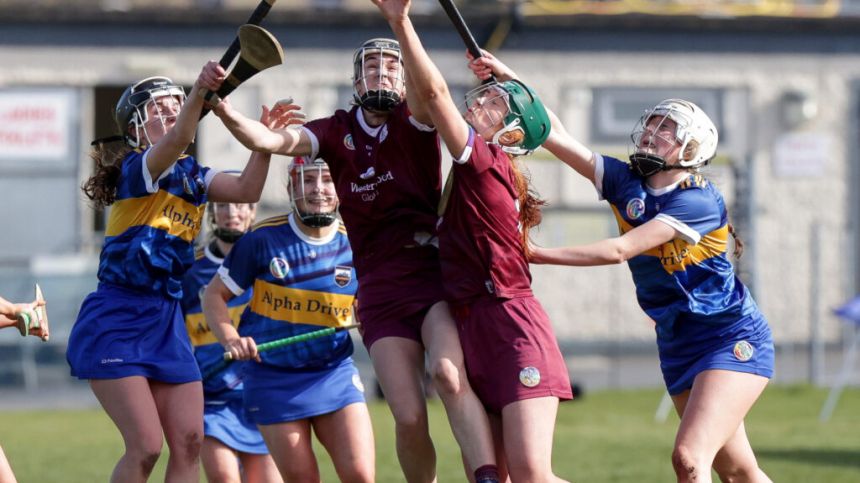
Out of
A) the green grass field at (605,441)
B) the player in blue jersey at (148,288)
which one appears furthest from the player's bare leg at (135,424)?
the green grass field at (605,441)

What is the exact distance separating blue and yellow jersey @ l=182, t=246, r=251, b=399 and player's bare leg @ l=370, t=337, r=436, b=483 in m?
1.94

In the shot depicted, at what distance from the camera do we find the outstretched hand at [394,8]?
18.7 ft

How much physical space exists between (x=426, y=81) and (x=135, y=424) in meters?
1.96

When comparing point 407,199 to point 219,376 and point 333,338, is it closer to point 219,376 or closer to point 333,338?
point 333,338

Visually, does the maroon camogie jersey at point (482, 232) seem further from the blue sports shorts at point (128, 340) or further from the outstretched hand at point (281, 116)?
the blue sports shorts at point (128, 340)

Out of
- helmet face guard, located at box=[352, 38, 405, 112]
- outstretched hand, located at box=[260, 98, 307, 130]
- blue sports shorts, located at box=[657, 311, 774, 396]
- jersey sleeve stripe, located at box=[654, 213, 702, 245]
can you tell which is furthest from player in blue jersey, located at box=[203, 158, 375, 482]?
jersey sleeve stripe, located at box=[654, 213, 702, 245]

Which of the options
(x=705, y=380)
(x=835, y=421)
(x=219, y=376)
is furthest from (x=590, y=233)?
(x=705, y=380)

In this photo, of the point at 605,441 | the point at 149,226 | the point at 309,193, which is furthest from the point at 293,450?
the point at 605,441

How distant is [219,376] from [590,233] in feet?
33.8

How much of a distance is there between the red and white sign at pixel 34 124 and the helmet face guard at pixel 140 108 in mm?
14254

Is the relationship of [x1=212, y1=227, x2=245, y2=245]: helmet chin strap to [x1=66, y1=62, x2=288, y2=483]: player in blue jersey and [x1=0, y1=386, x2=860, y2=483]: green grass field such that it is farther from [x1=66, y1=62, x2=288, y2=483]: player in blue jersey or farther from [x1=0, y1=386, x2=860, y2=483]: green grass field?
[x1=0, y1=386, x2=860, y2=483]: green grass field

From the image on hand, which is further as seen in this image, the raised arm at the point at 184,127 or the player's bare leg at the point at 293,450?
the player's bare leg at the point at 293,450

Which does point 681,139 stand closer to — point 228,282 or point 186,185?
point 186,185

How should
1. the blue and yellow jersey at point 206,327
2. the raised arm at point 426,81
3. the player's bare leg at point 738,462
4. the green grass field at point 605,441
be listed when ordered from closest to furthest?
the raised arm at point 426,81, the player's bare leg at point 738,462, the blue and yellow jersey at point 206,327, the green grass field at point 605,441
